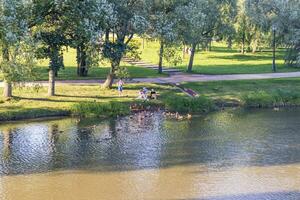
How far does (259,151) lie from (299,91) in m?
21.3

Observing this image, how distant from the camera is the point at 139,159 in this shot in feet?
102

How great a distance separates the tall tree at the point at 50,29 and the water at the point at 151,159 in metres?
5.35

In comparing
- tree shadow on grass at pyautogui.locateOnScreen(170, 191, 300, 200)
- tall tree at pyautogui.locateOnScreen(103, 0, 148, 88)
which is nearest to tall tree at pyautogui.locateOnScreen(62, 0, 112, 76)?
tall tree at pyautogui.locateOnScreen(103, 0, 148, 88)

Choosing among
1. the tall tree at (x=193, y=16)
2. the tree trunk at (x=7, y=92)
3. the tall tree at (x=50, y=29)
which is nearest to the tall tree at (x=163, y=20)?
the tall tree at (x=193, y=16)

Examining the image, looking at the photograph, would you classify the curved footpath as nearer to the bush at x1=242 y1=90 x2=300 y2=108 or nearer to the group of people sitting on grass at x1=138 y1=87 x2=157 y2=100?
the group of people sitting on grass at x1=138 y1=87 x2=157 y2=100

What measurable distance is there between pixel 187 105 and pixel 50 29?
14050 millimetres

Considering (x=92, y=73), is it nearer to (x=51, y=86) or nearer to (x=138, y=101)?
(x=51, y=86)

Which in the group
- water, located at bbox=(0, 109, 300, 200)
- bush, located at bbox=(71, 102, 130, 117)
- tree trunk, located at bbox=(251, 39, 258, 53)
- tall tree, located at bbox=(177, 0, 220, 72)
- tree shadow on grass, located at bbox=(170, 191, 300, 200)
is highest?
tall tree, located at bbox=(177, 0, 220, 72)

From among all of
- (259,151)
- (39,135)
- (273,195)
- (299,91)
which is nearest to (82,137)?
(39,135)

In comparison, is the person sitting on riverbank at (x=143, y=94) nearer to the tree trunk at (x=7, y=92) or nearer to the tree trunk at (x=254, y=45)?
the tree trunk at (x=7, y=92)

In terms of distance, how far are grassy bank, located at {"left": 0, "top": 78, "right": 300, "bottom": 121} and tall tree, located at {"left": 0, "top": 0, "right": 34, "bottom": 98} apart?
5841mm

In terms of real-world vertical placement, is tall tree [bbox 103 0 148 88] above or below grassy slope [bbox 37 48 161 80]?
above

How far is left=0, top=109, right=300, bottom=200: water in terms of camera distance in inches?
1021

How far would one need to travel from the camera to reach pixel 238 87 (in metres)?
52.7
